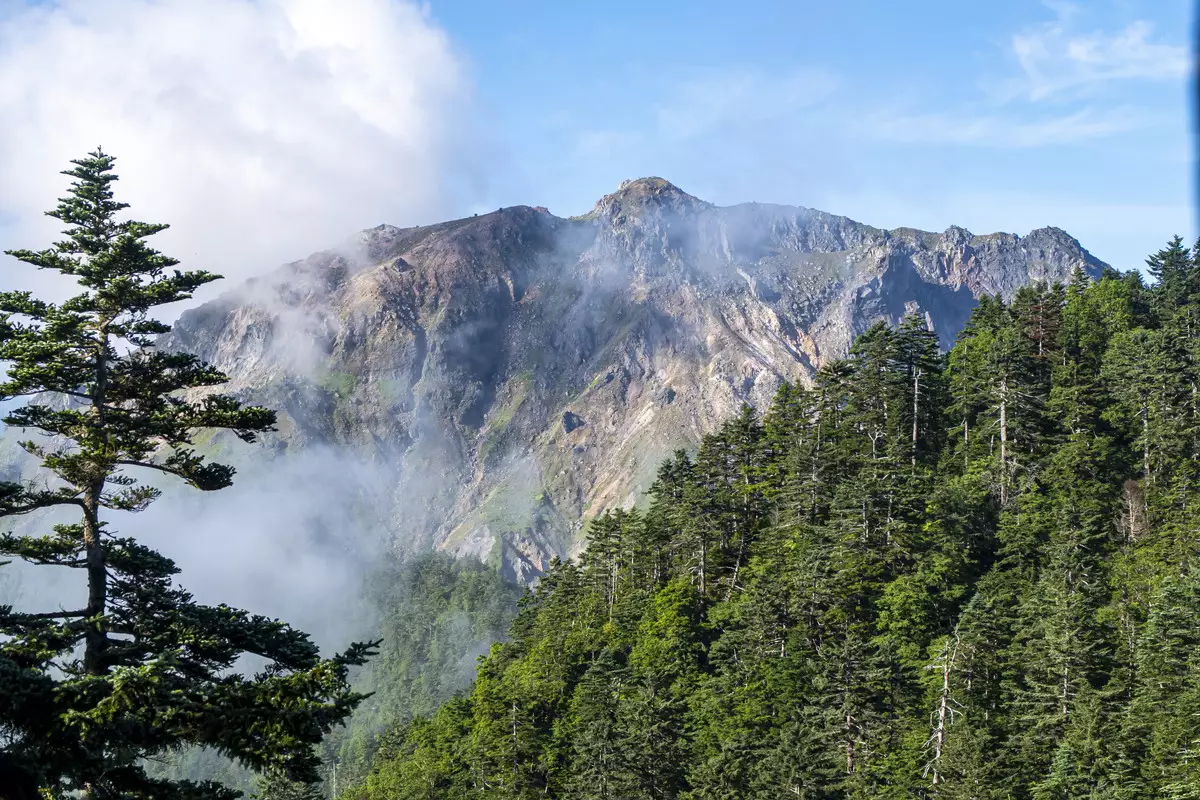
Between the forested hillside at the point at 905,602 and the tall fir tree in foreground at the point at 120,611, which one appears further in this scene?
the forested hillside at the point at 905,602

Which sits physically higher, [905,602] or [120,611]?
[905,602]

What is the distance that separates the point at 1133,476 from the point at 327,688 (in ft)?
236

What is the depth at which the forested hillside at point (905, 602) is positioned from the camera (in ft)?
174

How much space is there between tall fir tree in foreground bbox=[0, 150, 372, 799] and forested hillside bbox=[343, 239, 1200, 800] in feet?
135

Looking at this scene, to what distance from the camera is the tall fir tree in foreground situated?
17172mm

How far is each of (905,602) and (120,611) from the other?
181 ft

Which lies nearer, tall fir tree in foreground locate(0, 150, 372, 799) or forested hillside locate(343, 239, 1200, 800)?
tall fir tree in foreground locate(0, 150, 372, 799)

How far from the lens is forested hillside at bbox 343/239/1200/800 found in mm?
53188

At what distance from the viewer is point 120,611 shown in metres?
21.1

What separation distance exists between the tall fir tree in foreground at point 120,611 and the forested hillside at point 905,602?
41146 mm

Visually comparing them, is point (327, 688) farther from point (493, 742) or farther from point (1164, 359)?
point (1164, 359)

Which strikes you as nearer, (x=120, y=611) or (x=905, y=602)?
(x=120, y=611)

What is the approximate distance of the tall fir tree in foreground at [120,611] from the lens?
17172mm

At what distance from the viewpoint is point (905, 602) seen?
6575 cm
